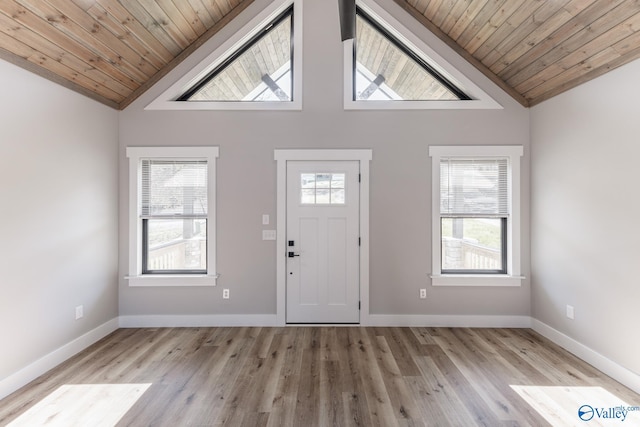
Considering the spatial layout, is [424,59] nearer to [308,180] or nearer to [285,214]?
[308,180]

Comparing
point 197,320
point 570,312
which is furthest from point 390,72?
point 197,320

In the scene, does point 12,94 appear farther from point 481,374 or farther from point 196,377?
point 481,374

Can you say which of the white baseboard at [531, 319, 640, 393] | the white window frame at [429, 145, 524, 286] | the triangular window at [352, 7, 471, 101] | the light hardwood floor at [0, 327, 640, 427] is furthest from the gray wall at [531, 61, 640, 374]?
the triangular window at [352, 7, 471, 101]

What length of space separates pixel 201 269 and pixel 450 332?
3102mm

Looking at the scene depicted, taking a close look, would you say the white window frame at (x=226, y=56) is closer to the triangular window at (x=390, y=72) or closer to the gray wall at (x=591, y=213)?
the triangular window at (x=390, y=72)

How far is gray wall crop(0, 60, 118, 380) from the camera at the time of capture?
2.50 meters

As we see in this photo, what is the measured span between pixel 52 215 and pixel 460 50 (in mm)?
4704

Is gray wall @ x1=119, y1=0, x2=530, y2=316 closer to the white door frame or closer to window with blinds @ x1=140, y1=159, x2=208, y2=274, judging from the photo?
the white door frame

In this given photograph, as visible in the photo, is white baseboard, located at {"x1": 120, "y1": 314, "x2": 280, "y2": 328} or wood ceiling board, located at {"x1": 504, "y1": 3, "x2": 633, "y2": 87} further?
white baseboard, located at {"x1": 120, "y1": 314, "x2": 280, "y2": 328}

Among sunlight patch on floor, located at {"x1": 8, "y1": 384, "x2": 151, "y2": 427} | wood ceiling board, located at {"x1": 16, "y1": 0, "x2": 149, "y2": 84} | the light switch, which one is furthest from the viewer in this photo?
the light switch

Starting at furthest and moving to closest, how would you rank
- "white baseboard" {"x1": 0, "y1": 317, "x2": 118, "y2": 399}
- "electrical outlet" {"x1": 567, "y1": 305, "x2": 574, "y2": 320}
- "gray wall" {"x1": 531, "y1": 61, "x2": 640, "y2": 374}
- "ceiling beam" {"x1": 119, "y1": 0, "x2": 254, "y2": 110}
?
"ceiling beam" {"x1": 119, "y1": 0, "x2": 254, "y2": 110} → "electrical outlet" {"x1": 567, "y1": 305, "x2": 574, "y2": 320} → "gray wall" {"x1": 531, "y1": 61, "x2": 640, "y2": 374} → "white baseboard" {"x1": 0, "y1": 317, "x2": 118, "y2": 399}

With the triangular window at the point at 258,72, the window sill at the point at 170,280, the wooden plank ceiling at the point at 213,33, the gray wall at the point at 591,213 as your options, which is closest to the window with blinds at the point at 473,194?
the gray wall at the point at 591,213

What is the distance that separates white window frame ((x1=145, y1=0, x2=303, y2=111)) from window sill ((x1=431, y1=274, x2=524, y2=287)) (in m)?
2.72

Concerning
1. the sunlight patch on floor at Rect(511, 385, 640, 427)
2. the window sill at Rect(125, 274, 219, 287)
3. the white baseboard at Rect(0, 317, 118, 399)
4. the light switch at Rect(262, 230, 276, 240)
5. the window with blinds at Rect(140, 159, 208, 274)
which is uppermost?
the window with blinds at Rect(140, 159, 208, 274)
